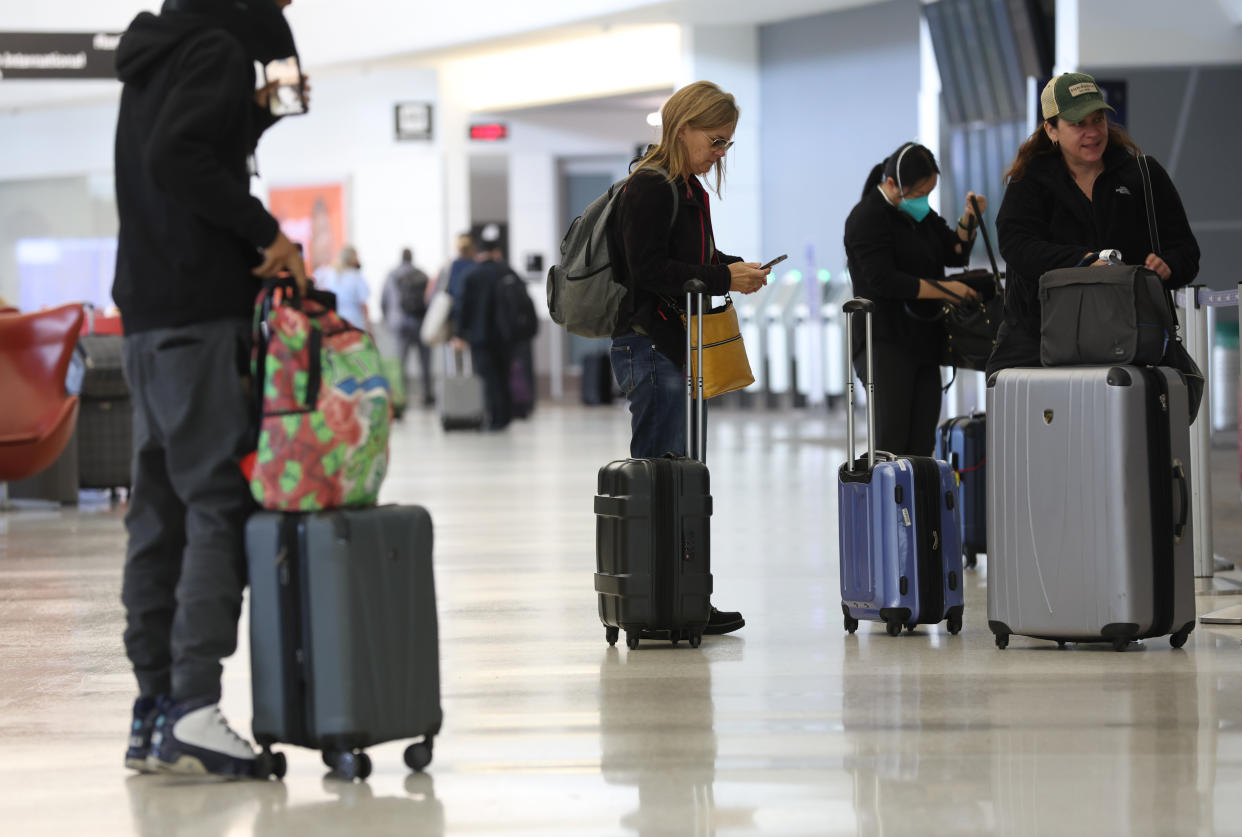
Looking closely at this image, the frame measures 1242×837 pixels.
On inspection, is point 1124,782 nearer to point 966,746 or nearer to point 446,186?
point 966,746

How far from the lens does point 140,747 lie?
314 centimetres

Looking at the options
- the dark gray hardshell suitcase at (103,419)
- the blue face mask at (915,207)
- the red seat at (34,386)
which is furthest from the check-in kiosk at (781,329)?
the blue face mask at (915,207)

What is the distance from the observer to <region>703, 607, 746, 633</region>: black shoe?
467 centimetres

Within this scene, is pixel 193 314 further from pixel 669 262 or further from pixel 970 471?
pixel 970 471

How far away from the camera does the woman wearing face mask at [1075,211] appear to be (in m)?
4.43

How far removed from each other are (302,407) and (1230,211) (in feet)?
38.0

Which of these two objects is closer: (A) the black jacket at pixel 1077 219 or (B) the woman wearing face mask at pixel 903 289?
(A) the black jacket at pixel 1077 219

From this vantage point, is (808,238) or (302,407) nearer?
(302,407)

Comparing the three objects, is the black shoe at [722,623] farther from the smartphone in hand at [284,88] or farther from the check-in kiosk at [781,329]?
the check-in kiosk at [781,329]

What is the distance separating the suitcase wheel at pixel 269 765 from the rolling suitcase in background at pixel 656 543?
1.42m

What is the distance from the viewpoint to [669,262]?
14.5ft

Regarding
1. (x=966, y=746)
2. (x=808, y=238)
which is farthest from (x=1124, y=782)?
(x=808, y=238)

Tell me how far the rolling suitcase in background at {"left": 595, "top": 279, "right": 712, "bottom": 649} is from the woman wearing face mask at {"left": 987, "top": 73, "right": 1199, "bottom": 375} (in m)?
0.88

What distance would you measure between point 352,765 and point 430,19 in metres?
18.8
